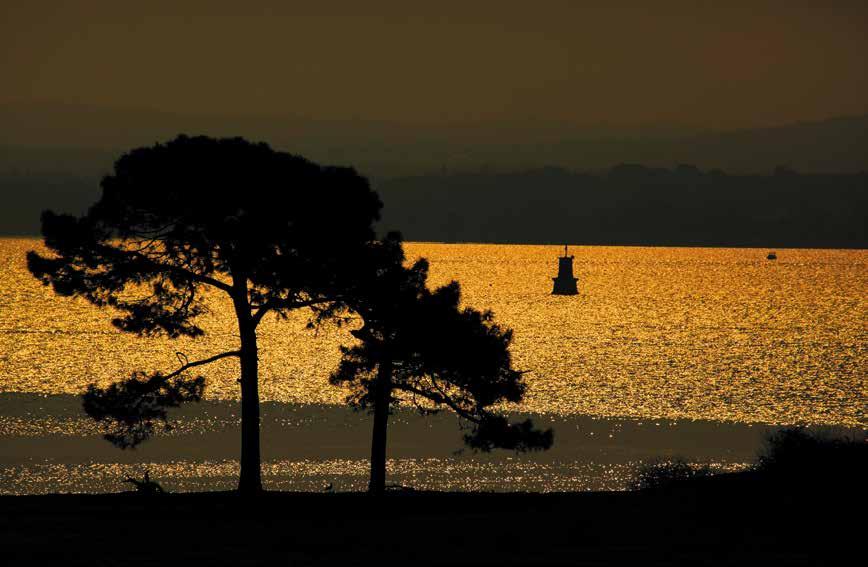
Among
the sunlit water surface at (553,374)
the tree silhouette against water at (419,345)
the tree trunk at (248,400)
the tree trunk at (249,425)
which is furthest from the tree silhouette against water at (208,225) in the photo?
the sunlit water surface at (553,374)

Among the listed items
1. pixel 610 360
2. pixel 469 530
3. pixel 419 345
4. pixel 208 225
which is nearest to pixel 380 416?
pixel 419 345

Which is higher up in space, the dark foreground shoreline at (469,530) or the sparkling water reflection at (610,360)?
the sparkling water reflection at (610,360)

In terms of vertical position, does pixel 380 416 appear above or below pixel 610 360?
below

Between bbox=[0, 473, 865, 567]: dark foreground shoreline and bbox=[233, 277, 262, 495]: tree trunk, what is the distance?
3.40 metres

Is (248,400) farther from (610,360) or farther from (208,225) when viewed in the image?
(610,360)

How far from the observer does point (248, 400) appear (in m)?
32.2

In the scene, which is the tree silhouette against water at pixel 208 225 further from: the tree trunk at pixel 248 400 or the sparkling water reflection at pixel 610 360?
the sparkling water reflection at pixel 610 360

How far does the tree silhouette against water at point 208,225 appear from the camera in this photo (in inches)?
1160

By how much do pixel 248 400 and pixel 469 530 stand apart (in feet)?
40.2

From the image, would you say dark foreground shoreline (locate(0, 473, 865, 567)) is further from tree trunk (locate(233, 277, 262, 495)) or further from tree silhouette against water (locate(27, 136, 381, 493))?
tree silhouette against water (locate(27, 136, 381, 493))

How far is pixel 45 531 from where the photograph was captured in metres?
21.5

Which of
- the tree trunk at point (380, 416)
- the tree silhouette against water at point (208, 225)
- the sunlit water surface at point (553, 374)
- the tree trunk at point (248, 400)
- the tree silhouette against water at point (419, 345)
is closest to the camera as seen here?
the tree silhouette against water at point (208, 225)

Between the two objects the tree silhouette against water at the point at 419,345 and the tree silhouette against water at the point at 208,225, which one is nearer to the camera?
the tree silhouette against water at the point at 208,225

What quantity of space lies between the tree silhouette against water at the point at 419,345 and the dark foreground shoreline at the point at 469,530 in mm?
4106
